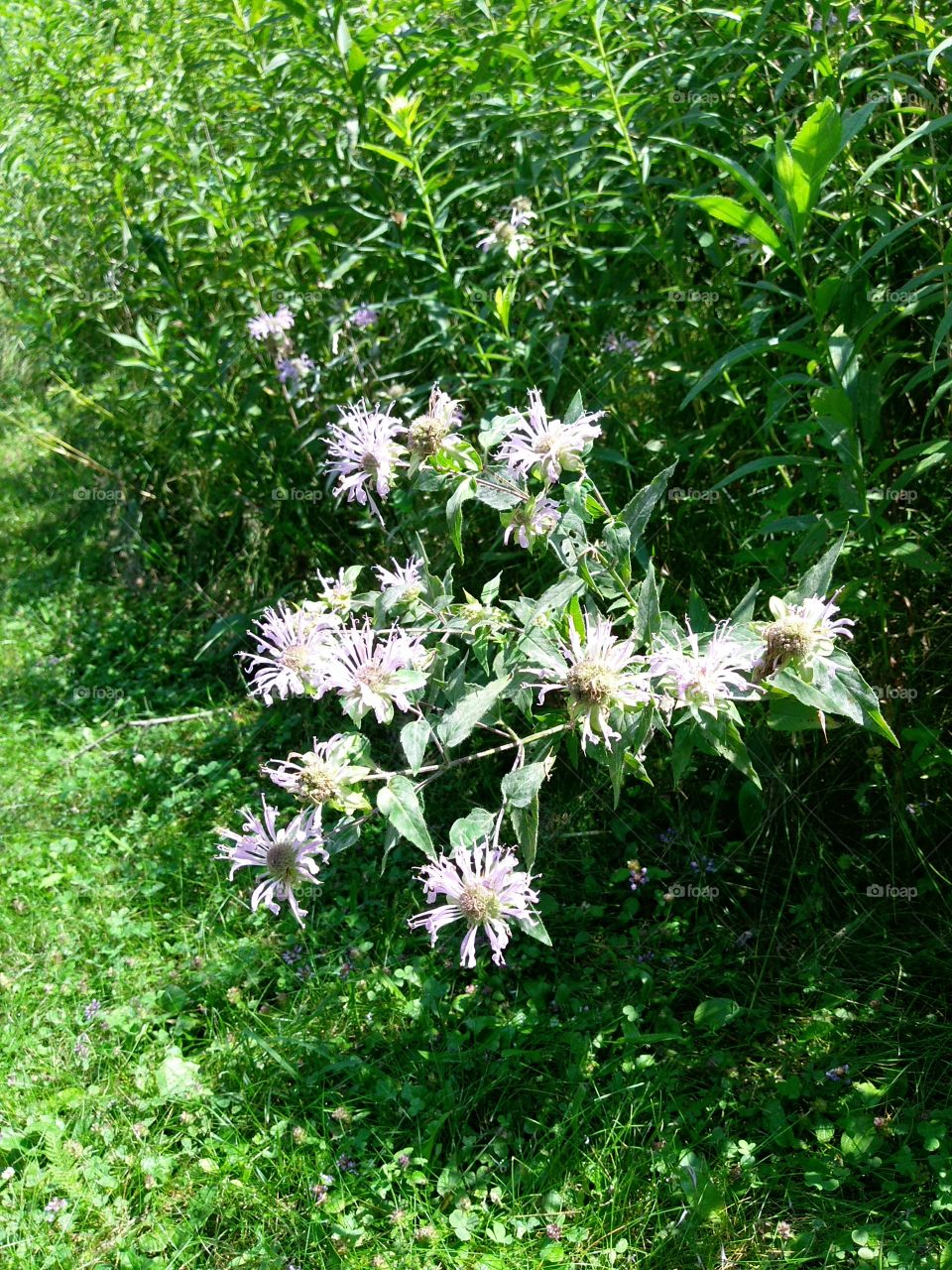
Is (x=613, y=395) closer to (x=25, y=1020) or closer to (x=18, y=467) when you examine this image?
(x=25, y=1020)

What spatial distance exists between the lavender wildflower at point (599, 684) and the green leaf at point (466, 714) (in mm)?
112

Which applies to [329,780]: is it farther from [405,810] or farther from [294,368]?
[294,368]

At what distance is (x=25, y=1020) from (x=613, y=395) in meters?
1.86

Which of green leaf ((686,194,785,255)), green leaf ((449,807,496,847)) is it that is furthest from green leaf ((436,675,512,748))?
green leaf ((686,194,785,255))

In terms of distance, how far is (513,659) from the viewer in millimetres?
1581

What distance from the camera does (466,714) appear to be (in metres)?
1.49

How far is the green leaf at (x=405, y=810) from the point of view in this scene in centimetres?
142

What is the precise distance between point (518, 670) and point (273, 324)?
1.75 meters

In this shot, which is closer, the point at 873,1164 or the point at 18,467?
the point at 873,1164

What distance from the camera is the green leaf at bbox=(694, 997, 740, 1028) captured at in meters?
2.07

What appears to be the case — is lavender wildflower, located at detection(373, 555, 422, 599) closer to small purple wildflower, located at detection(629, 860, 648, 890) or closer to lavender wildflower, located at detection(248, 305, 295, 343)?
small purple wildflower, located at detection(629, 860, 648, 890)

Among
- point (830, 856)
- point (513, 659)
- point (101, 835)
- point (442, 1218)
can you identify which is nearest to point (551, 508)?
point (513, 659)

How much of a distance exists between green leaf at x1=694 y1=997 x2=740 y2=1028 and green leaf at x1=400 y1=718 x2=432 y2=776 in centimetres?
93

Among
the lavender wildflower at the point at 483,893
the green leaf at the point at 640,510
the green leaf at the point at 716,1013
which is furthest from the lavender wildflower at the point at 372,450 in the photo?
the green leaf at the point at 716,1013
